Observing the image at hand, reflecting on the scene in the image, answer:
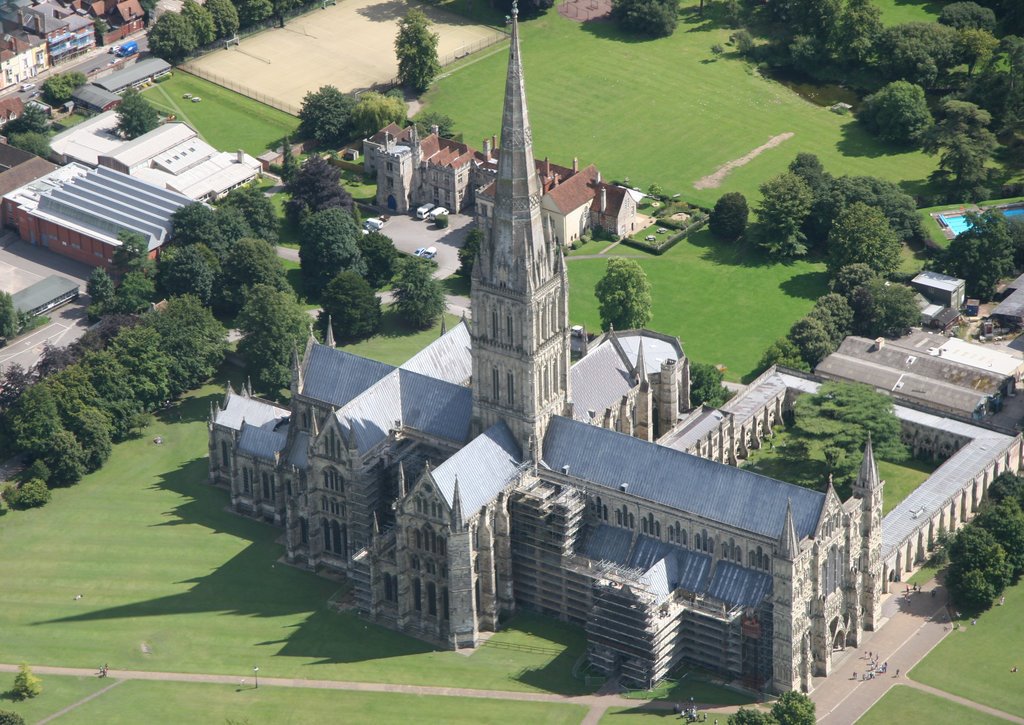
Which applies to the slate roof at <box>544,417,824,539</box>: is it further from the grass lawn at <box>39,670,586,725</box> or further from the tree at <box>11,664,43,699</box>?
the tree at <box>11,664,43,699</box>

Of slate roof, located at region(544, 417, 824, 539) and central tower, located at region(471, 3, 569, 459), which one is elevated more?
central tower, located at region(471, 3, 569, 459)

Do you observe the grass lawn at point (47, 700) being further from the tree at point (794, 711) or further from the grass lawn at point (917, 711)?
the grass lawn at point (917, 711)

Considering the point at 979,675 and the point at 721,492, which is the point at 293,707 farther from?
the point at 979,675

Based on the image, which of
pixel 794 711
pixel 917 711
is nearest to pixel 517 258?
pixel 794 711

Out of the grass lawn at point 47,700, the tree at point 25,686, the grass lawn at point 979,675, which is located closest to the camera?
the grass lawn at point 979,675

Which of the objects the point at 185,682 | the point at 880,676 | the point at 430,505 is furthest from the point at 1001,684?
the point at 185,682

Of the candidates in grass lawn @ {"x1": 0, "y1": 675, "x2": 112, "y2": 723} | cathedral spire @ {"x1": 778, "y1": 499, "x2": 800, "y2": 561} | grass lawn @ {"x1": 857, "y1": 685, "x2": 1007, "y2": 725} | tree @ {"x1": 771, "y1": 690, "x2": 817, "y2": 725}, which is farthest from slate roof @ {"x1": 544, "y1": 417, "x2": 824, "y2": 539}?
grass lawn @ {"x1": 0, "y1": 675, "x2": 112, "y2": 723}

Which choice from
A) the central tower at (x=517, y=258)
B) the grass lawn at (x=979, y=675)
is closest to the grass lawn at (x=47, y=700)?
the central tower at (x=517, y=258)
